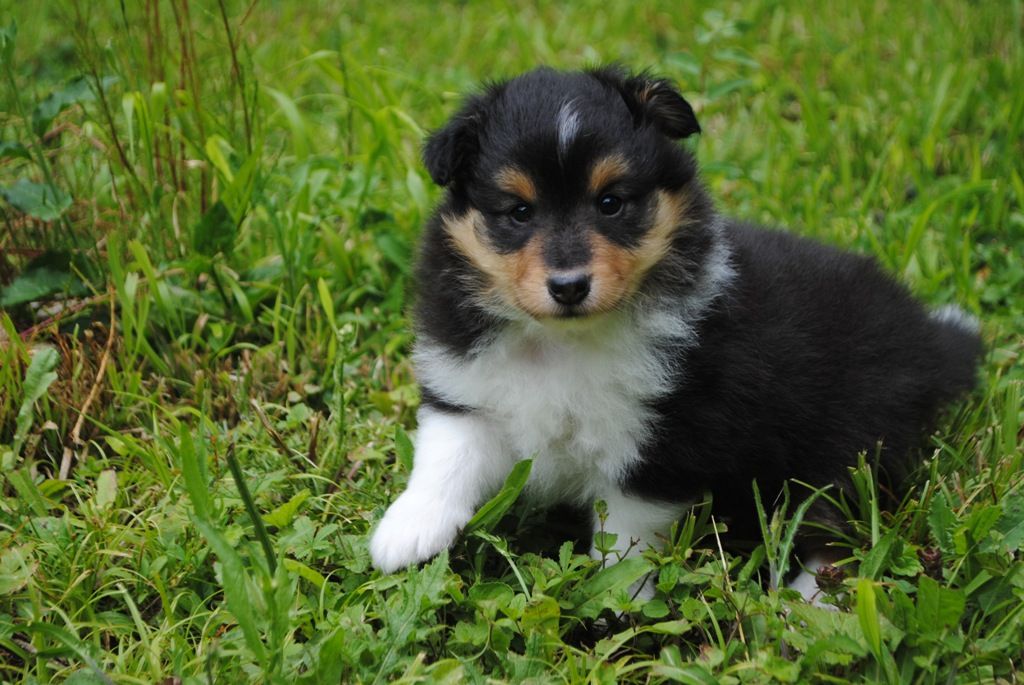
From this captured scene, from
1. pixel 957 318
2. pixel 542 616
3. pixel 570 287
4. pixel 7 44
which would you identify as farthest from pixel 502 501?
pixel 7 44

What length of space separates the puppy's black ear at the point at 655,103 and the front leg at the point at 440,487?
3.07 ft

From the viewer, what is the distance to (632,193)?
→ 2711 millimetres

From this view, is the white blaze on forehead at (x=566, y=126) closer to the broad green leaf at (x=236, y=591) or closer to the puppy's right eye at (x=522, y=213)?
the puppy's right eye at (x=522, y=213)

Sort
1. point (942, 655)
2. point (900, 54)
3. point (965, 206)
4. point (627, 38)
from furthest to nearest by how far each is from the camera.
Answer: point (627, 38)
point (900, 54)
point (965, 206)
point (942, 655)

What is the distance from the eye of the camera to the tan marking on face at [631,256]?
2.59 metres

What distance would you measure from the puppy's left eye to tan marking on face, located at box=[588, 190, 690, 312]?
0.09 metres

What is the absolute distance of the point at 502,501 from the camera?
273cm

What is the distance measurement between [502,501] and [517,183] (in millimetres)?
818

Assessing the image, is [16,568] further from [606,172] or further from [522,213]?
[606,172]

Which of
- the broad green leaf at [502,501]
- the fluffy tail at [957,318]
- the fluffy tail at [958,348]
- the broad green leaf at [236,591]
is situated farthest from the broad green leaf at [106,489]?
the fluffy tail at [957,318]

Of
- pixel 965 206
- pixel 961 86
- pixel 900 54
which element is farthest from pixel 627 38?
pixel 965 206

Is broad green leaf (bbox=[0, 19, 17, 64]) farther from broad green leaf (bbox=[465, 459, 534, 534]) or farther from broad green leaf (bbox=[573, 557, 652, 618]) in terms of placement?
broad green leaf (bbox=[573, 557, 652, 618])

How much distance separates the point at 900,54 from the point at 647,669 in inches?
176

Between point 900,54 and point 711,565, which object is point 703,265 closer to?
point 711,565
